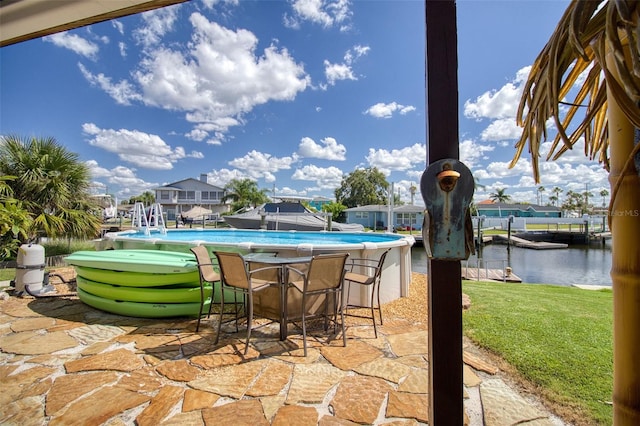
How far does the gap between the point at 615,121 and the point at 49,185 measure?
31.9 ft

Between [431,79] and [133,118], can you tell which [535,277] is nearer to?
[431,79]

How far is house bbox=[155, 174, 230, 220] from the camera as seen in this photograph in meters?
39.6

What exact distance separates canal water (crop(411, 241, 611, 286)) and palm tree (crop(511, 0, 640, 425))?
12884mm


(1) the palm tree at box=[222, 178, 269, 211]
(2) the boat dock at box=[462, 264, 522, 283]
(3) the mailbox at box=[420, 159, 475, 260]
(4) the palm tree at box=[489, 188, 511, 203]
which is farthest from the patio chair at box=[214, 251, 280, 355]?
(4) the palm tree at box=[489, 188, 511, 203]

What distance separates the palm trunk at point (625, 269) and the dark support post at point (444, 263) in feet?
1.34

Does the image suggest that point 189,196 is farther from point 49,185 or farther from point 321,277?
point 321,277

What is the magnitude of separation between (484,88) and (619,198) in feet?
5.10

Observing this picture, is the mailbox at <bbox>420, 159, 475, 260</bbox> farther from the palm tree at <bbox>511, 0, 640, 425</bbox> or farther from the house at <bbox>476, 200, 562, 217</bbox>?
the house at <bbox>476, 200, 562, 217</bbox>

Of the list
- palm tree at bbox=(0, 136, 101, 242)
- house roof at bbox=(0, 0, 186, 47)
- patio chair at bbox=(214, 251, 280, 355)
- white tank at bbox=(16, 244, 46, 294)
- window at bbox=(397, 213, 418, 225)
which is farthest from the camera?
window at bbox=(397, 213, 418, 225)

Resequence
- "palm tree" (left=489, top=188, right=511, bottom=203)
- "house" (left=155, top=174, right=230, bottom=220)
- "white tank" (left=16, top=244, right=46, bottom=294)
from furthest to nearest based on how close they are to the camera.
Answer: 1. "palm tree" (left=489, top=188, right=511, bottom=203)
2. "house" (left=155, top=174, right=230, bottom=220)
3. "white tank" (left=16, top=244, right=46, bottom=294)

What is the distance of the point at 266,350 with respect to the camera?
2842 millimetres

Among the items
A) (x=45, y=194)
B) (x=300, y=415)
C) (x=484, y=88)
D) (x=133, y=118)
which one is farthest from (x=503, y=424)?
(x=133, y=118)

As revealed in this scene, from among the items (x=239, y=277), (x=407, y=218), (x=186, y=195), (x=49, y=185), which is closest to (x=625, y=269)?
(x=239, y=277)

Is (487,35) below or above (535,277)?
above
